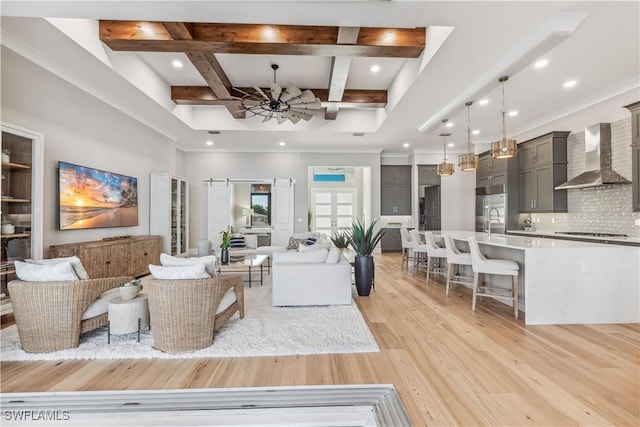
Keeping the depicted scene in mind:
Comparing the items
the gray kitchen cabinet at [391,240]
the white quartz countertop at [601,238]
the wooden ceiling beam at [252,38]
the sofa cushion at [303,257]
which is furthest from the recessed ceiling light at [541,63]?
the gray kitchen cabinet at [391,240]

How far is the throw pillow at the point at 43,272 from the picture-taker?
252 centimetres

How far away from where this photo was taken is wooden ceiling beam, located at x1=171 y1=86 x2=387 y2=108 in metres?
5.30

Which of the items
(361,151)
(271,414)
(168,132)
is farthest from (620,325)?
(168,132)

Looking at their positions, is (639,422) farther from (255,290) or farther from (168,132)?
(168,132)

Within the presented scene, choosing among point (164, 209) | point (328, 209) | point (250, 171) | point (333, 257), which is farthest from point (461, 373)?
point (328, 209)

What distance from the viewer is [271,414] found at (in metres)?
1.88

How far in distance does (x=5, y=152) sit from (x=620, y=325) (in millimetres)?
6929

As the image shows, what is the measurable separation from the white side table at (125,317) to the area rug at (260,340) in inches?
5.5

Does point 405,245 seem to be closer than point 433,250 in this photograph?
No

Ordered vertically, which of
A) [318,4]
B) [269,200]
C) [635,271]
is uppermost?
[318,4]

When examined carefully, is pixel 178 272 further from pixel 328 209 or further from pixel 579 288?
pixel 328 209

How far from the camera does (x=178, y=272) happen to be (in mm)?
2592

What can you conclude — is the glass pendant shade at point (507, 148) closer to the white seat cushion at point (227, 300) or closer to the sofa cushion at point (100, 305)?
the white seat cushion at point (227, 300)

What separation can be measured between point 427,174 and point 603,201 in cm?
415
